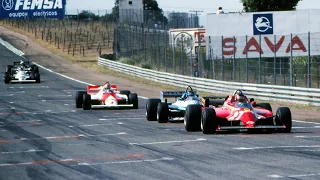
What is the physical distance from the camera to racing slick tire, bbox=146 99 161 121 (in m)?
24.7

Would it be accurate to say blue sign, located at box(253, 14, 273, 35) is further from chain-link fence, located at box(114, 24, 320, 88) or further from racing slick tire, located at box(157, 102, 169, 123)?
racing slick tire, located at box(157, 102, 169, 123)

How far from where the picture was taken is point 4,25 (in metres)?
111

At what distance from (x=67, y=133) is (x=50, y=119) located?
17.7 feet

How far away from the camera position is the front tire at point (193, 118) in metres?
20.8

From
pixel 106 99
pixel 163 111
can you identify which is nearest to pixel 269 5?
pixel 106 99

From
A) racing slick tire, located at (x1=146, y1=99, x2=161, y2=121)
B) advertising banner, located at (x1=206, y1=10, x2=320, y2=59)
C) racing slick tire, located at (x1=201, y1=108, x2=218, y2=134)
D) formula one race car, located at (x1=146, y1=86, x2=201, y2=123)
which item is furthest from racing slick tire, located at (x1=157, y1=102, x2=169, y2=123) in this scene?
advertising banner, located at (x1=206, y1=10, x2=320, y2=59)

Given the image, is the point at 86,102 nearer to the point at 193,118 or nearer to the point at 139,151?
the point at 193,118

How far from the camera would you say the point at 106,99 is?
3030 centimetres

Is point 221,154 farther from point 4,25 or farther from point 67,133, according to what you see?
point 4,25

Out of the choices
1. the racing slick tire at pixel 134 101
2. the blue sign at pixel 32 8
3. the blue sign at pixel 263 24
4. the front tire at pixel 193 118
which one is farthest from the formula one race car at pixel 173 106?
the blue sign at pixel 32 8

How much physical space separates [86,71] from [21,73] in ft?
52.6

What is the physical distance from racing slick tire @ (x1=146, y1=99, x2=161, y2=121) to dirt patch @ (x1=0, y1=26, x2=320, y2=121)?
15.6 feet

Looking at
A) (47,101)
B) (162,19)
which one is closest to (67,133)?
(47,101)

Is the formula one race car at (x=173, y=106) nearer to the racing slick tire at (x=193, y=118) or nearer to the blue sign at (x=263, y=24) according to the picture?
the racing slick tire at (x=193, y=118)
